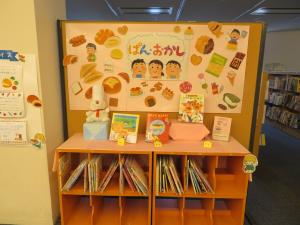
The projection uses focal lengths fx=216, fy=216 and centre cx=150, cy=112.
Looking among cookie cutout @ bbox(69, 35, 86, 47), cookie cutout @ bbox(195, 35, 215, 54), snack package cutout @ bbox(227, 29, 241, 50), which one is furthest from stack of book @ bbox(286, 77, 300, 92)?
cookie cutout @ bbox(69, 35, 86, 47)

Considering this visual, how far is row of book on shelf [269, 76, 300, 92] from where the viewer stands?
4778 mm

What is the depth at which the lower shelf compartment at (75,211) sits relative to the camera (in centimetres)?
161

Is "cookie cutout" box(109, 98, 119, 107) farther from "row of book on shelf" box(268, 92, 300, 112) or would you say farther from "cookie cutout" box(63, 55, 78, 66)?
→ "row of book on shelf" box(268, 92, 300, 112)

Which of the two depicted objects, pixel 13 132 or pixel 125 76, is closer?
pixel 13 132

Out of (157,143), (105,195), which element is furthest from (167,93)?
(105,195)

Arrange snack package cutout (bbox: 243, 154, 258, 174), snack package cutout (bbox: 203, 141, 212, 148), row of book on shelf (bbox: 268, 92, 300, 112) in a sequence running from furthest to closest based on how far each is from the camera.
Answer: row of book on shelf (bbox: 268, 92, 300, 112), snack package cutout (bbox: 203, 141, 212, 148), snack package cutout (bbox: 243, 154, 258, 174)

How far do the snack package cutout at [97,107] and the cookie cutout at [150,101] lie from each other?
334 millimetres

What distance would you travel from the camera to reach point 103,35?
63.7 inches

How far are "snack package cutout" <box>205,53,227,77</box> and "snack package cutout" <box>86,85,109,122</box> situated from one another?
834 mm

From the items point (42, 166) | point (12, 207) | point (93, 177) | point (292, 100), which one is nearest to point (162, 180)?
point (93, 177)

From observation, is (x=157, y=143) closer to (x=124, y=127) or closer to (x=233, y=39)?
(x=124, y=127)

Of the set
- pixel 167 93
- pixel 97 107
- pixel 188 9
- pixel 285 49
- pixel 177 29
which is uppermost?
pixel 188 9

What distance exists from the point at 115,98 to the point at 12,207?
1.18 meters

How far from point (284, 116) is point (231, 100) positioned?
4.21 m
